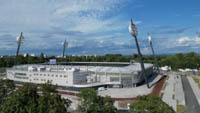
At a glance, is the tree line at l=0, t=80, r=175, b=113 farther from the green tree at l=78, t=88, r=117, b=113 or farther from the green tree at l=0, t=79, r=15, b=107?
the green tree at l=0, t=79, r=15, b=107

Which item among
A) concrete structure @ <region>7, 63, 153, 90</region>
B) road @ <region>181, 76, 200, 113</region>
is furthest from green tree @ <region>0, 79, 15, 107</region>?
road @ <region>181, 76, 200, 113</region>

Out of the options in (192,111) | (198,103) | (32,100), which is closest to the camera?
(32,100)

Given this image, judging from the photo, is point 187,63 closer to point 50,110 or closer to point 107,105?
point 107,105

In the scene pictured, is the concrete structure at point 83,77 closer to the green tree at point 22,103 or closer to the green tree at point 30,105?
the green tree at point 22,103

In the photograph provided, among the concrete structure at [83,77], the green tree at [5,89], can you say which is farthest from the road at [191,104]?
the green tree at [5,89]

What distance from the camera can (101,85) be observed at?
69.9m

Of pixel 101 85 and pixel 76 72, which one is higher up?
pixel 76 72

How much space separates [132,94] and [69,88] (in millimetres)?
29331

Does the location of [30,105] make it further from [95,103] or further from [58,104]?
[95,103]

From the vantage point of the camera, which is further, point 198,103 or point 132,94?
point 132,94

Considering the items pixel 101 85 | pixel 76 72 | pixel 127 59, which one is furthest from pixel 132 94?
pixel 127 59

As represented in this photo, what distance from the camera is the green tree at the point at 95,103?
105 feet

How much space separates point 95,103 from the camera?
3312 cm

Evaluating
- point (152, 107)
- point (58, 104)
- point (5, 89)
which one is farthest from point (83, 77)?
point (152, 107)
